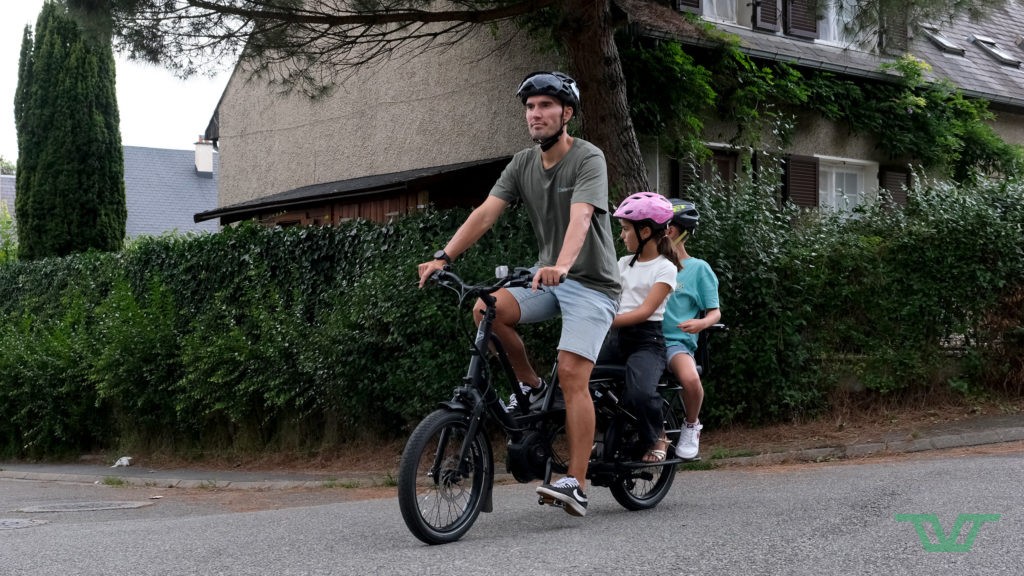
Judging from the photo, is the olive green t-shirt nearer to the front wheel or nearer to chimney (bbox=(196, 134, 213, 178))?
the front wheel

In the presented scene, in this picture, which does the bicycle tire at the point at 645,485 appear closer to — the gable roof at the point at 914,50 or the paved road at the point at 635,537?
the paved road at the point at 635,537

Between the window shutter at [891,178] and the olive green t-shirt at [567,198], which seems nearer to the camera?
the olive green t-shirt at [567,198]

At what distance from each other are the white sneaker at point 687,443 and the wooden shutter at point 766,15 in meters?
→ 10.9

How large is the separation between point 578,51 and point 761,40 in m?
5.60

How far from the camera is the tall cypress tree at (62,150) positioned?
2244cm

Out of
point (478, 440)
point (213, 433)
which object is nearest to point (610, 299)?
point (478, 440)

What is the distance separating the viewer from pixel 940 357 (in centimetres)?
1080

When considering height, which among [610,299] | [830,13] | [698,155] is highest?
[830,13]

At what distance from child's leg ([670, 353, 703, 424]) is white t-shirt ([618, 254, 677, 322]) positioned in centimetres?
43

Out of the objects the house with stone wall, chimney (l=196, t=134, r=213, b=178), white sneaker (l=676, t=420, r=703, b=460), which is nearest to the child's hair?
white sneaker (l=676, t=420, r=703, b=460)

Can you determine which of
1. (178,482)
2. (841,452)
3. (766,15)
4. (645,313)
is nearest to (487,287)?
(645,313)

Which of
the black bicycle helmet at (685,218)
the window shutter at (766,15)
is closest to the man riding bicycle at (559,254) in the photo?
the black bicycle helmet at (685,218)

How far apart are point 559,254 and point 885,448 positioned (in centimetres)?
485

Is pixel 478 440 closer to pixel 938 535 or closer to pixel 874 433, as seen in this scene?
pixel 938 535
